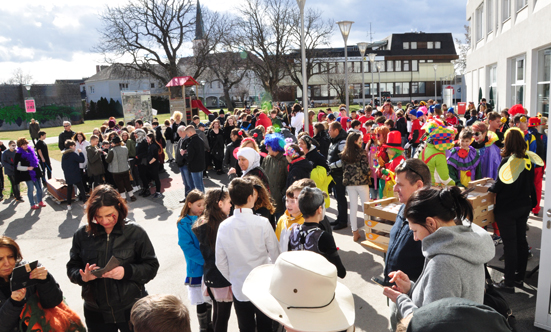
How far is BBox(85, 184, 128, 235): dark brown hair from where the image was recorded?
127 inches

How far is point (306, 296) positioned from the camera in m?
2.03

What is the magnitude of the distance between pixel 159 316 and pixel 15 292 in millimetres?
1504

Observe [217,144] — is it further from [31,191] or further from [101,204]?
[101,204]

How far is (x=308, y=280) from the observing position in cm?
202

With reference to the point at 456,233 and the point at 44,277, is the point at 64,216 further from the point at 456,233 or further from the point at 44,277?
the point at 456,233

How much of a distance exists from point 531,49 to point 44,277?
17.3m

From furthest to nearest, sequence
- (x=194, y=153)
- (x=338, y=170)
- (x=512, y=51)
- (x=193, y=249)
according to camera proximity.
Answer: (x=512, y=51), (x=194, y=153), (x=338, y=170), (x=193, y=249)

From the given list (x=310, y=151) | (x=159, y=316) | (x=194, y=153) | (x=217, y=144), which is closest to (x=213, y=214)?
(x=159, y=316)

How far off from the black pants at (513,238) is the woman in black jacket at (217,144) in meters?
9.66

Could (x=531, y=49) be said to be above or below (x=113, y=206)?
above

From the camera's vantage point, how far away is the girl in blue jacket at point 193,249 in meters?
3.98

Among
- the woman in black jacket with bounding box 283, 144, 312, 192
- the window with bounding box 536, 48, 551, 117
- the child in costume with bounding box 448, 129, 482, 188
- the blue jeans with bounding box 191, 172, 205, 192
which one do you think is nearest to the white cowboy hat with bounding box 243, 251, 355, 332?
the woman in black jacket with bounding box 283, 144, 312, 192

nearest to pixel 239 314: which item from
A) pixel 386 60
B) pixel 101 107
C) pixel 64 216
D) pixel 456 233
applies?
pixel 456 233

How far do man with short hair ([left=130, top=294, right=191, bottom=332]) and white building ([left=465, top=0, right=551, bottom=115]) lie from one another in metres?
15.1
